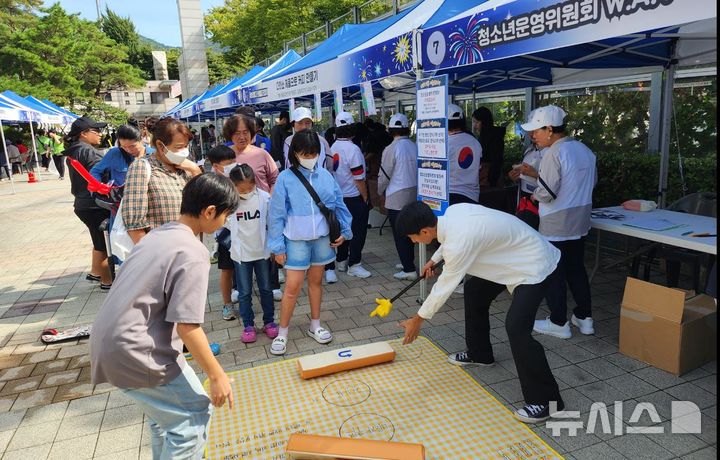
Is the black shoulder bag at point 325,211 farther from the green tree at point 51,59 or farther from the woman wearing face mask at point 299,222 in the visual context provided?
the green tree at point 51,59

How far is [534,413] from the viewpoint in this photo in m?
2.61

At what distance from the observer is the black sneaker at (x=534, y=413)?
2600 mm

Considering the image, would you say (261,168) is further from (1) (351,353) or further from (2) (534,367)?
(2) (534,367)

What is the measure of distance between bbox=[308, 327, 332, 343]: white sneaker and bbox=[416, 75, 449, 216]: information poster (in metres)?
1.33

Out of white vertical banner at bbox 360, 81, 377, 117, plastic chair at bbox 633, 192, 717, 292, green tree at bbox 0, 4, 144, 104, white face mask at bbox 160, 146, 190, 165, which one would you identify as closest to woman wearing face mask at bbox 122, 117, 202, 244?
white face mask at bbox 160, 146, 190, 165

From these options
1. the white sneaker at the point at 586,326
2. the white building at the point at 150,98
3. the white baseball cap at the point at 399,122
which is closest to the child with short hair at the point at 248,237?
the white baseball cap at the point at 399,122

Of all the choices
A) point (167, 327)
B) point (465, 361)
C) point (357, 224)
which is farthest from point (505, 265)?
point (357, 224)

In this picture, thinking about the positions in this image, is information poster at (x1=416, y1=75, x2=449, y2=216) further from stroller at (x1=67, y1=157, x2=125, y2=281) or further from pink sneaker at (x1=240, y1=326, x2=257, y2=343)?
stroller at (x1=67, y1=157, x2=125, y2=281)

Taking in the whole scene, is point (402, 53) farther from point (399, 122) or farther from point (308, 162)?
point (308, 162)

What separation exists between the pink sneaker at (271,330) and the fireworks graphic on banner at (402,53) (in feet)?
7.78

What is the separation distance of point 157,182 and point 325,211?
3.73 feet

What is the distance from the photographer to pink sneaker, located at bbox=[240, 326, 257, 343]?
377 cm

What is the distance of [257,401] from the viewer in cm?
292

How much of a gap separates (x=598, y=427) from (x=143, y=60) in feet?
236
